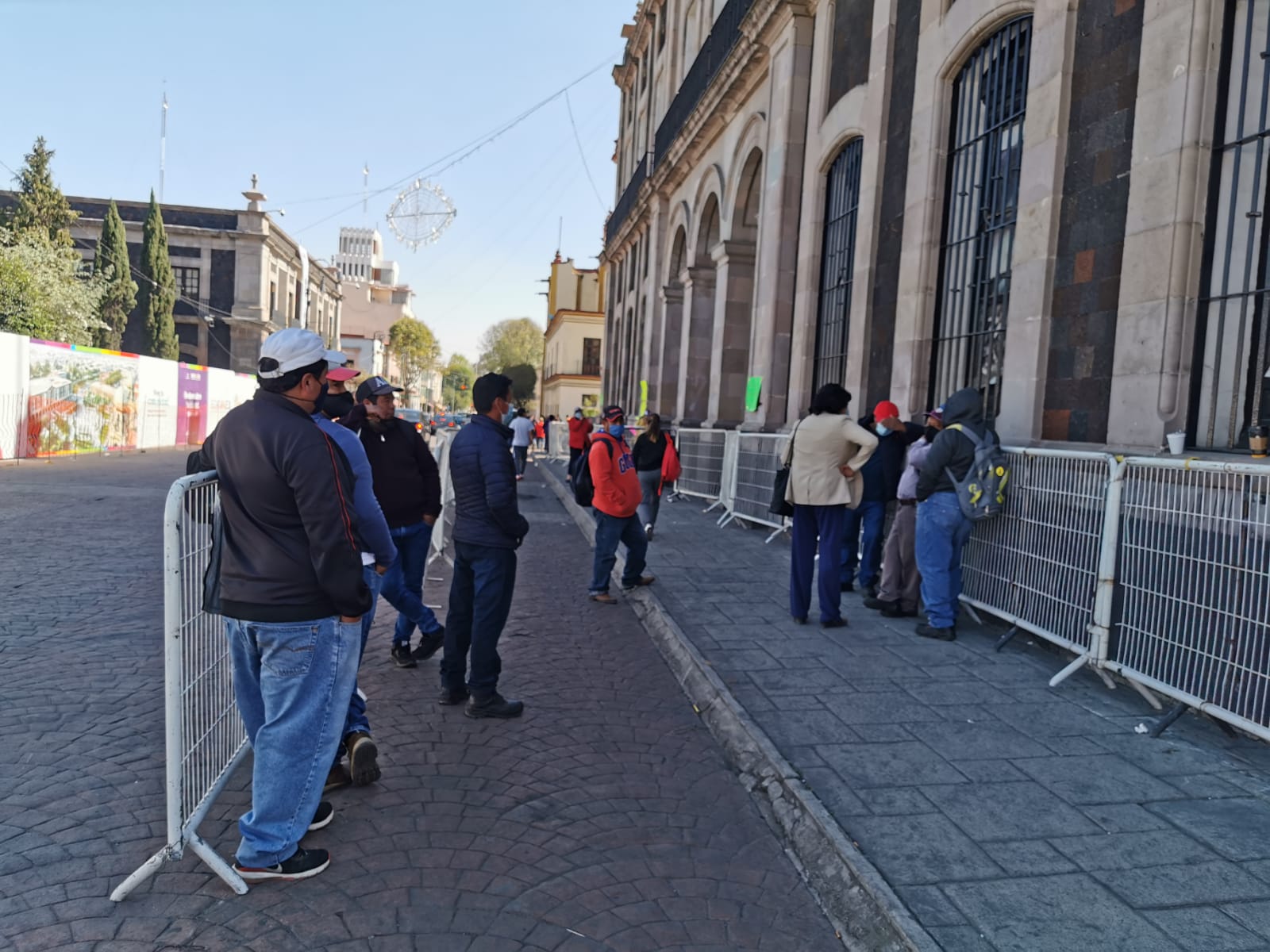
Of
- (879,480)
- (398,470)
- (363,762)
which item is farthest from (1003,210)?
(363,762)

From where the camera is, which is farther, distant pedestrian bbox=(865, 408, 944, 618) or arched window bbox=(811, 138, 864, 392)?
arched window bbox=(811, 138, 864, 392)

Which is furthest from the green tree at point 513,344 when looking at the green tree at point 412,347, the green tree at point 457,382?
the green tree at point 457,382

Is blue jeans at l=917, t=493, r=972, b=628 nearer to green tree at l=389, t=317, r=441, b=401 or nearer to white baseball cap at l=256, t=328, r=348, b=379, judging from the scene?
white baseball cap at l=256, t=328, r=348, b=379

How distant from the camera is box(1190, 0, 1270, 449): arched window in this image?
5613mm

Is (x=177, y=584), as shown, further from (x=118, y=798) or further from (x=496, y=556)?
(x=496, y=556)

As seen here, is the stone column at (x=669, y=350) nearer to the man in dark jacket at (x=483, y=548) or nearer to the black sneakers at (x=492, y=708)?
the man in dark jacket at (x=483, y=548)

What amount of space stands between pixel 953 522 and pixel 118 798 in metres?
5.33

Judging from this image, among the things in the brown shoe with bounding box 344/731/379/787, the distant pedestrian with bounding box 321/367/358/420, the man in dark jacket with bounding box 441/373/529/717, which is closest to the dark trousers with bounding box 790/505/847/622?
the man in dark jacket with bounding box 441/373/529/717

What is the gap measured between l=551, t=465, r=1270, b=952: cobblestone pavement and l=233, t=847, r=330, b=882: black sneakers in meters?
1.96

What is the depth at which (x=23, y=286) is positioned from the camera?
32375 mm

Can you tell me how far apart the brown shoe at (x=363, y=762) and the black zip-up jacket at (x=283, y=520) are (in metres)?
1.05

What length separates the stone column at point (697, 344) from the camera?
→ 2056cm

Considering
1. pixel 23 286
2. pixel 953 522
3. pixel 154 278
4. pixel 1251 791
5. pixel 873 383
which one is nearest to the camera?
pixel 1251 791

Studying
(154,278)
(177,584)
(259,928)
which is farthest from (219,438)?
(154,278)
